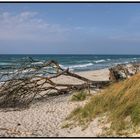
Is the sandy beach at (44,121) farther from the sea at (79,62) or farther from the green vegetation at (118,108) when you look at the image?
the sea at (79,62)

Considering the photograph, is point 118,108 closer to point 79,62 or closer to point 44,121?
point 44,121

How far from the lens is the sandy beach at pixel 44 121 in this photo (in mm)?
7523

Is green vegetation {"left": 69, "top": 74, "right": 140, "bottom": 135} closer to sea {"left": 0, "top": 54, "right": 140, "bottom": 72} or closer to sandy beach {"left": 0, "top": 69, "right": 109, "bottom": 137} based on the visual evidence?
sandy beach {"left": 0, "top": 69, "right": 109, "bottom": 137}

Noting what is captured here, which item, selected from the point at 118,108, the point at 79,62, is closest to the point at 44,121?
the point at 118,108

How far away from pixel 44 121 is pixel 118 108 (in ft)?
6.11

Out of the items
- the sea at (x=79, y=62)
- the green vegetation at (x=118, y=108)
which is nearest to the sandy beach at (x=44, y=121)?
the green vegetation at (x=118, y=108)

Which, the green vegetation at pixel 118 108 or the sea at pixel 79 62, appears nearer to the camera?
the green vegetation at pixel 118 108

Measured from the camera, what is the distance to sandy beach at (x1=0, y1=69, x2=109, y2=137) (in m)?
7.52

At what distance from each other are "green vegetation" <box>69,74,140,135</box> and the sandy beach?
0.33 m

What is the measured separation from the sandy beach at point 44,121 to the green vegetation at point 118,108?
0.33 meters

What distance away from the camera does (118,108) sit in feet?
26.2

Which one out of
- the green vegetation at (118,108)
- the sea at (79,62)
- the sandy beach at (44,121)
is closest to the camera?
the green vegetation at (118,108)

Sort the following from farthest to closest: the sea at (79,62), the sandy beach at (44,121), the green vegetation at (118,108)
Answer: the sea at (79,62)
the sandy beach at (44,121)
the green vegetation at (118,108)

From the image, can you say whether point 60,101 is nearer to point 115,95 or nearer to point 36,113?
point 36,113
